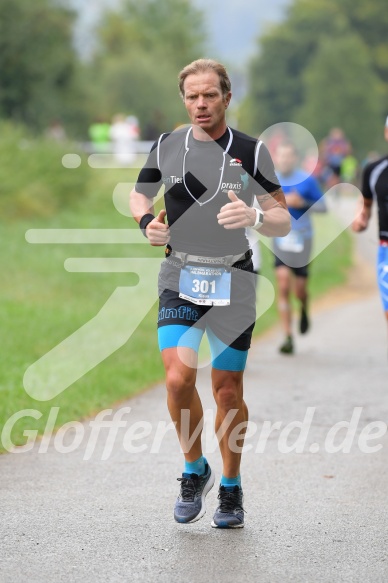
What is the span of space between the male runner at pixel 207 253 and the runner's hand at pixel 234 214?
0.41 feet

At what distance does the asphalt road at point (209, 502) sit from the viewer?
5.45 meters

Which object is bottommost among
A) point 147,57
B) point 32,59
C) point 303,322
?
point 303,322

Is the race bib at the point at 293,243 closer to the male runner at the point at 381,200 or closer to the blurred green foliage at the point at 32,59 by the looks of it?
the male runner at the point at 381,200

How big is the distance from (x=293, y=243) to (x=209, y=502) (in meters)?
6.82

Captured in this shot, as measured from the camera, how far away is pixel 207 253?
619 centimetres

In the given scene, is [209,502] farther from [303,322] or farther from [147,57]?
[147,57]

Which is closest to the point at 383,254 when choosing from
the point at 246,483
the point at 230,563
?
the point at 246,483

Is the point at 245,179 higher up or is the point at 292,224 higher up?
the point at 245,179

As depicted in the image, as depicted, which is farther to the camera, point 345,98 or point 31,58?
point 345,98

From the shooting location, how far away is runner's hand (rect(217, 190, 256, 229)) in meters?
5.86

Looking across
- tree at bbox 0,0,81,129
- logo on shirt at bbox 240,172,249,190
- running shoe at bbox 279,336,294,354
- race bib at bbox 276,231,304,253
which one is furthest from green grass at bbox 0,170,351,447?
tree at bbox 0,0,81,129
